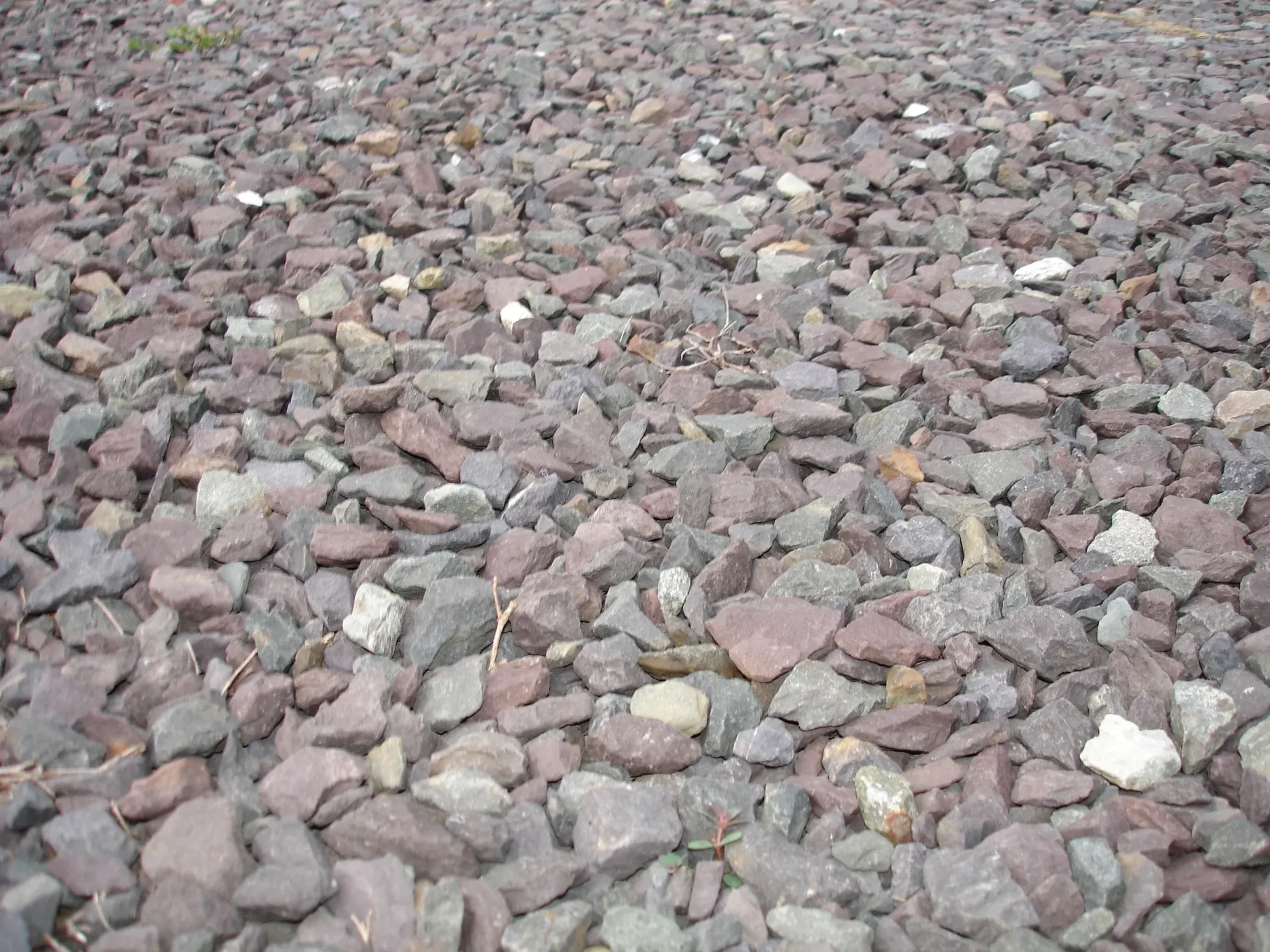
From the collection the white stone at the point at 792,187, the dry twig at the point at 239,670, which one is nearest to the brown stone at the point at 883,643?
Answer: the dry twig at the point at 239,670

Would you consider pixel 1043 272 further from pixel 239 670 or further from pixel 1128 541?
pixel 239 670

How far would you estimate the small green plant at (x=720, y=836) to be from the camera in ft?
5.62

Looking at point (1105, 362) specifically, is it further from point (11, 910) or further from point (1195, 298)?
point (11, 910)

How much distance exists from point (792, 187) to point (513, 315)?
1348 mm

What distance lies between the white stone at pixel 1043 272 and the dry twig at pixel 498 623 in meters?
2.08

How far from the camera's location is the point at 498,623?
208 cm

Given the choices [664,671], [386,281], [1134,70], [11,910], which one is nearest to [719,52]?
[1134,70]

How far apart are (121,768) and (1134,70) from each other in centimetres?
489

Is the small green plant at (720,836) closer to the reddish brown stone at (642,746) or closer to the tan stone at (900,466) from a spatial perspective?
the reddish brown stone at (642,746)

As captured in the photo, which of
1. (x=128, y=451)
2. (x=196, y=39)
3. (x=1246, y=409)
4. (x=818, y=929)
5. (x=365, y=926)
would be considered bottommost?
(x=1246, y=409)

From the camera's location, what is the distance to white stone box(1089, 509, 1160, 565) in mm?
2273

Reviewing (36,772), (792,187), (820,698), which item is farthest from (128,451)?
(792,187)

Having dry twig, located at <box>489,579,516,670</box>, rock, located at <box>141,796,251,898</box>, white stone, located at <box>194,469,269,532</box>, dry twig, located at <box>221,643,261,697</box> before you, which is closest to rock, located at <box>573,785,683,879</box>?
dry twig, located at <box>489,579,516,670</box>

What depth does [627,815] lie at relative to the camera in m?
1.71
